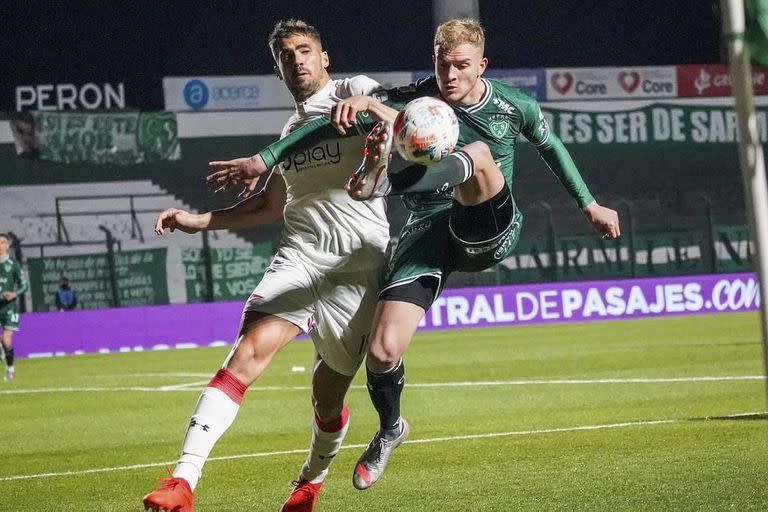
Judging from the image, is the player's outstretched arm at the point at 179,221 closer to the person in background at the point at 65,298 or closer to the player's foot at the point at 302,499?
the player's foot at the point at 302,499

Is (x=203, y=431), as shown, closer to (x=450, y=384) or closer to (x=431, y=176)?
(x=431, y=176)

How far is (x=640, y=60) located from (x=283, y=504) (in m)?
33.9

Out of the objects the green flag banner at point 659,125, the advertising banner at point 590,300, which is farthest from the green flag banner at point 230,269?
the green flag banner at point 659,125

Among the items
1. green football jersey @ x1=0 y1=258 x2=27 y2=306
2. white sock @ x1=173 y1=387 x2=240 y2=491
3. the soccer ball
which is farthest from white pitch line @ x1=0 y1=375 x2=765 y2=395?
white sock @ x1=173 y1=387 x2=240 y2=491

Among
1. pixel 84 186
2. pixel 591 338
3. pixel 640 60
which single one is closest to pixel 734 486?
pixel 591 338

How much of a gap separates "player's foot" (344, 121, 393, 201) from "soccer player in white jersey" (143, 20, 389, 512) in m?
0.50

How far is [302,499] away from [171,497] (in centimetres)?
111

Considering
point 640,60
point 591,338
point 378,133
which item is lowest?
point 591,338

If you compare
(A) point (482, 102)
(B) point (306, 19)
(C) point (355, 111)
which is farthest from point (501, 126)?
(B) point (306, 19)

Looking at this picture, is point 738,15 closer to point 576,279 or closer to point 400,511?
point 400,511

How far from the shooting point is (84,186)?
32344mm

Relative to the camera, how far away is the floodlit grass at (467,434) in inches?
260

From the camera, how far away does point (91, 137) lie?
106ft

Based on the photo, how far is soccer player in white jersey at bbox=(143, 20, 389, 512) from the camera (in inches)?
232
